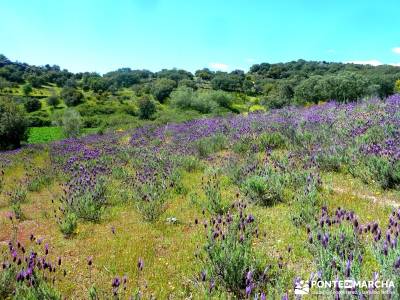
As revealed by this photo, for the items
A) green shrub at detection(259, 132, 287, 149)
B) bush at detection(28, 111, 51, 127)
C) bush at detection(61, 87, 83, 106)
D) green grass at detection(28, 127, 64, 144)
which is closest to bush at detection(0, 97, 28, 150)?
green grass at detection(28, 127, 64, 144)

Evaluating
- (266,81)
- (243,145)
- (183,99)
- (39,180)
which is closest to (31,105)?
(183,99)

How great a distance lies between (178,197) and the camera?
307 inches

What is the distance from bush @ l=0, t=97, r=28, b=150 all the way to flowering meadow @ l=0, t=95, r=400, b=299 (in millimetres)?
24137

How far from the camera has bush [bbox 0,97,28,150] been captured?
32.7 metres

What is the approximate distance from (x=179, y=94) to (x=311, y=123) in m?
59.3

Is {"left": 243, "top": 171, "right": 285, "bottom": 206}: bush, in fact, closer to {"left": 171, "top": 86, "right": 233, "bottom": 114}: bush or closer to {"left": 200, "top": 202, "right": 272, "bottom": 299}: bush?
{"left": 200, "top": 202, "right": 272, "bottom": 299}: bush

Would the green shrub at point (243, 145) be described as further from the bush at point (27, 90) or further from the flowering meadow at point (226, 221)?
the bush at point (27, 90)

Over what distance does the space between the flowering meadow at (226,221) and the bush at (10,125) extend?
24137 mm

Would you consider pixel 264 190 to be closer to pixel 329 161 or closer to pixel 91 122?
pixel 329 161

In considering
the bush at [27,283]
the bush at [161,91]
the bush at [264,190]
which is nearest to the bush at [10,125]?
the bush at [264,190]

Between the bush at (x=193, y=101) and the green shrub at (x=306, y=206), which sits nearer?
the green shrub at (x=306, y=206)

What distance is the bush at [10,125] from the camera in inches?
1287

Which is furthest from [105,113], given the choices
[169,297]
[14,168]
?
[169,297]

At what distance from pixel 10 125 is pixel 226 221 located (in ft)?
110
